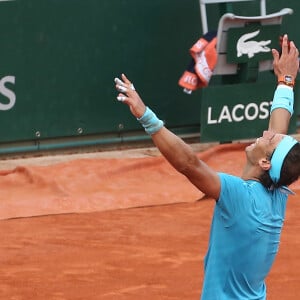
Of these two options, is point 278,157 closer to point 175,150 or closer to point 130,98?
point 175,150

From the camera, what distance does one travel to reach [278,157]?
3.83m

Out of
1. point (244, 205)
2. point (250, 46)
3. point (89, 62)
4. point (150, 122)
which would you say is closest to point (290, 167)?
point (244, 205)

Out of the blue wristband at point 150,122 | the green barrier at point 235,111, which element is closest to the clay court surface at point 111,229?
the green barrier at point 235,111

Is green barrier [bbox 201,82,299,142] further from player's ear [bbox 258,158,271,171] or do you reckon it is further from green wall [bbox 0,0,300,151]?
player's ear [bbox 258,158,271,171]

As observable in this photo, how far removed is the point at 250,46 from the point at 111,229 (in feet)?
9.79

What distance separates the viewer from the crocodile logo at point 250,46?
9.80 m

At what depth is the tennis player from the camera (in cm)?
375

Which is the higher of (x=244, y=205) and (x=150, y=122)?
(x=150, y=122)

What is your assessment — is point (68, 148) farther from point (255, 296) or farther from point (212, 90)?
point (255, 296)

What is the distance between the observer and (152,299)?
6219 millimetres

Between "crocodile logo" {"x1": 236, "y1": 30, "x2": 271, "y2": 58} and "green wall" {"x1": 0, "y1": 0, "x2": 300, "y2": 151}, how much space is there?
2.08ft

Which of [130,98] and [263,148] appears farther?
[263,148]

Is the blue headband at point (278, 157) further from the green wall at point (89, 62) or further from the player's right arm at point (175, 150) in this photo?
the green wall at point (89, 62)

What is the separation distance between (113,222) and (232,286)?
4150 mm
